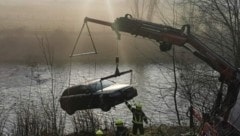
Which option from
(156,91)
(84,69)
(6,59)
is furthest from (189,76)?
(6,59)

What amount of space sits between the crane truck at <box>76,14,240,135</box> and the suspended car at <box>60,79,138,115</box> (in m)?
3.56

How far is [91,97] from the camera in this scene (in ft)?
42.1

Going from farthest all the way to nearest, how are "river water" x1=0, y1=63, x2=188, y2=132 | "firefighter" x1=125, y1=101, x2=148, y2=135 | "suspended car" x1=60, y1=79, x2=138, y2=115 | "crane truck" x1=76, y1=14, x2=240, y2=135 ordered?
1. "river water" x1=0, y1=63, x2=188, y2=132
2. "suspended car" x1=60, y1=79, x2=138, y2=115
3. "firefighter" x1=125, y1=101, x2=148, y2=135
4. "crane truck" x1=76, y1=14, x2=240, y2=135

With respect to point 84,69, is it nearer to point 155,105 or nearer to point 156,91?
point 156,91

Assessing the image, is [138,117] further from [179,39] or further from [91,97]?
[179,39]

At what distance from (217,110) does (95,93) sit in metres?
4.40

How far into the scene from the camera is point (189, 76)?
14.5 meters

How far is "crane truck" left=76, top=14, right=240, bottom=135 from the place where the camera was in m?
9.05

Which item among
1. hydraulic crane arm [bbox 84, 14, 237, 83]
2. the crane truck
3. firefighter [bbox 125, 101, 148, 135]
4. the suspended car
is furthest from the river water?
the crane truck

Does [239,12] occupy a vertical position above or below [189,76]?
above

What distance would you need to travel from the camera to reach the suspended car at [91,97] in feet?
42.0

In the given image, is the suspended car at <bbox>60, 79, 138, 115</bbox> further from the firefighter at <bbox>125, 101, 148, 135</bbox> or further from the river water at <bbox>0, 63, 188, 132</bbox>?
the river water at <bbox>0, 63, 188, 132</bbox>

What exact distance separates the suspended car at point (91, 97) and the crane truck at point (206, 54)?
140 inches

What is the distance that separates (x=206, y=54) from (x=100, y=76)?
61.8 feet
